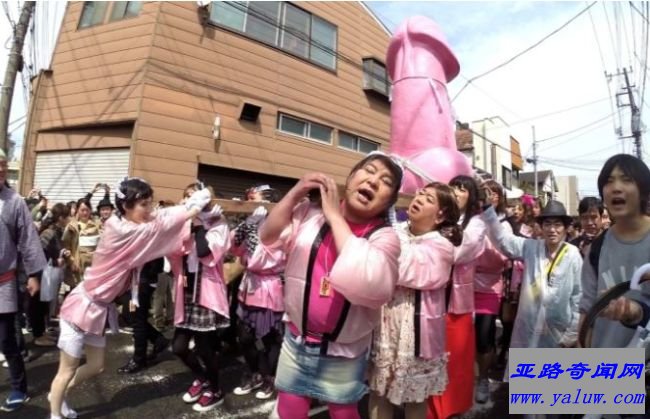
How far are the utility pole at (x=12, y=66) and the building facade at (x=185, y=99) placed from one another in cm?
189

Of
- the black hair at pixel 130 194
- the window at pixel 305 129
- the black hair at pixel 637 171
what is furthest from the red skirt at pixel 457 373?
the window at pixel 305 129

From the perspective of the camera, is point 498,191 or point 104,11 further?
point 104,11

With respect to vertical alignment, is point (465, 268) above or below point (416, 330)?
above

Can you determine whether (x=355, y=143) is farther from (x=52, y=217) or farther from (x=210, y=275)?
(x=210, y=275)

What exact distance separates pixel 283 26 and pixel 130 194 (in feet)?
31.8

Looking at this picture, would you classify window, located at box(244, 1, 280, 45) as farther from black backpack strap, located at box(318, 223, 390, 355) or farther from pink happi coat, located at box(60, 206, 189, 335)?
black backpack strap, located at box(318, 223, 390, 355)

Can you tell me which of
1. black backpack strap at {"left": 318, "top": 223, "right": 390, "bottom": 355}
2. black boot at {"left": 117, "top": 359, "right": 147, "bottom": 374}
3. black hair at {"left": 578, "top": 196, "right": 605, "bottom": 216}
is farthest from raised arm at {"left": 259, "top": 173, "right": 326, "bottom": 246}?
black hair at {"left": 578, "top": 196, "right": 605, "bottom": 216}

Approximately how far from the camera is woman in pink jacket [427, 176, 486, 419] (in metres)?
2.76

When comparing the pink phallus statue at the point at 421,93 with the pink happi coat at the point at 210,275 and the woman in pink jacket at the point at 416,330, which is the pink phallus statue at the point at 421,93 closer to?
the woman in pink jacket at the point at 416,330

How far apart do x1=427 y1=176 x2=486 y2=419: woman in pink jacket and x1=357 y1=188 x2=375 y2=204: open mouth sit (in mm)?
1270

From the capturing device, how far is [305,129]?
459 inches

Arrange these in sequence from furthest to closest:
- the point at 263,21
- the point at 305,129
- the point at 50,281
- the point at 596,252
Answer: the point at 305,129, the point at 263,21, the point at 50,281, the point at 596,252

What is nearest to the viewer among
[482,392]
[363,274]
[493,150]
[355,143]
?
[363,274]

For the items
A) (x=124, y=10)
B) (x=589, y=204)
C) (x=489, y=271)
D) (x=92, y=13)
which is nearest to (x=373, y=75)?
(x=124, y=10)
